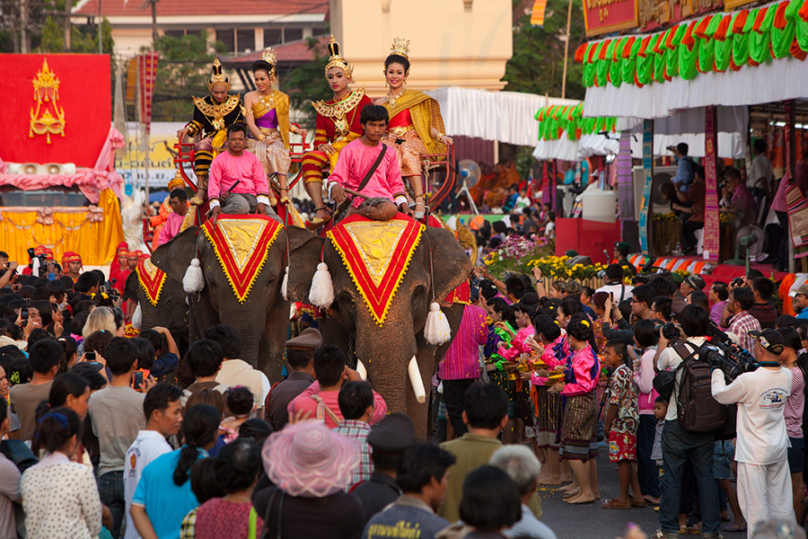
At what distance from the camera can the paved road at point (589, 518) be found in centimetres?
802

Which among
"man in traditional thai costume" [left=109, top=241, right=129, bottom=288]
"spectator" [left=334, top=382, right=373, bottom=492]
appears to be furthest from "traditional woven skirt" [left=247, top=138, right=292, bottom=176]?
"spectator" [left=334, top=382, right=373, bottom=492]

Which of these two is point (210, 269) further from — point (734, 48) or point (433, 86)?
point (433, 86)

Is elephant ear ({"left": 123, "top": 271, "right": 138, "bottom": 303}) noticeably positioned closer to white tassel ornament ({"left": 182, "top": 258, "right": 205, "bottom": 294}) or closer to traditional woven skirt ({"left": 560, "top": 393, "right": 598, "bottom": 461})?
white tassel ornament ({"left": 182, "top": 258, "right": 205, "bottom": 294})

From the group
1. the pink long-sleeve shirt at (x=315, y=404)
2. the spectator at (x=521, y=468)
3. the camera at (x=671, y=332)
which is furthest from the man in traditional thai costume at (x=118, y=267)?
the spectator at (x=521, y=468)

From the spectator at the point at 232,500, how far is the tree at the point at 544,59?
32.6m

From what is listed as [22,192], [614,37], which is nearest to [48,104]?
[22,192]

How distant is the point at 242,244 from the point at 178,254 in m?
1.01

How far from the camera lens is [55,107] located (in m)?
28.7

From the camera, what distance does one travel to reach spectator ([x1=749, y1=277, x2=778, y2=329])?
10133 millimetres

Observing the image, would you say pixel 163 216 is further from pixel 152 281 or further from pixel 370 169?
pixel 370 169

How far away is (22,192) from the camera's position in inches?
1089

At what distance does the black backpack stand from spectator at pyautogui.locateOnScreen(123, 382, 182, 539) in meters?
3.68

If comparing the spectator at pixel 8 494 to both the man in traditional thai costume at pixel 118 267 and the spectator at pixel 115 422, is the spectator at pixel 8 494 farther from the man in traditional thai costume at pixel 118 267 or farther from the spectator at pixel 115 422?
the man in traditional thai costume at pixel 118 267

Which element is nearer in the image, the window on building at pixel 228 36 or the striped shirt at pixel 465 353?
the striped shirt at pixel 465 353
